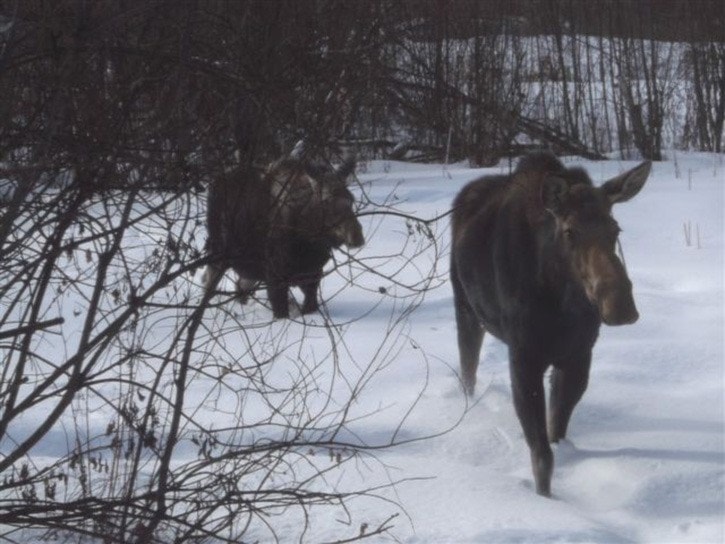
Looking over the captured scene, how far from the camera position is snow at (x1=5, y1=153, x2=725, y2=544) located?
5.00m

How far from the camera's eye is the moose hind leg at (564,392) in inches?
239

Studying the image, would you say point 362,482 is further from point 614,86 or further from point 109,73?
point 614,86

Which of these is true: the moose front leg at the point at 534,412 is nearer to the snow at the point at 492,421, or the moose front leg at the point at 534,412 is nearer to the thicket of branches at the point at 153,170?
the snow at the point at 492,421

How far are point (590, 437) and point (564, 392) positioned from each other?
15.4 inches

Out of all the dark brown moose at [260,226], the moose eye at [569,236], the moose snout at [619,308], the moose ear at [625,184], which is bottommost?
the moose snout at [619,308]

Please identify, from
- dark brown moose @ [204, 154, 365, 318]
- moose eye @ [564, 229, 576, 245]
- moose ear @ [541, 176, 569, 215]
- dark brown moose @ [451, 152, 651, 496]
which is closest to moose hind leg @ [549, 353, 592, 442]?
dark brown moose @ [451, 152, 651, 496]

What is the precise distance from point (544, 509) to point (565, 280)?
1070 mm

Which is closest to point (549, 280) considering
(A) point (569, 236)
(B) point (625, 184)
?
(A) point (569, 236)

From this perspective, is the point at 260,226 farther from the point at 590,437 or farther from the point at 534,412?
the point at 590,437

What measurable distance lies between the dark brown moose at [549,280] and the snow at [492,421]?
28 centimetres

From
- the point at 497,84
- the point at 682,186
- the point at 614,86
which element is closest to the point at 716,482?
the point at 682,186

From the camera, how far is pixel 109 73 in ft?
13.1

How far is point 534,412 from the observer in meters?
5.80

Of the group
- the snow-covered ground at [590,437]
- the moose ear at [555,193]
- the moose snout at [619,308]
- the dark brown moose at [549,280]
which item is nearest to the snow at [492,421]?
the snow-covered ground at [590,437]
